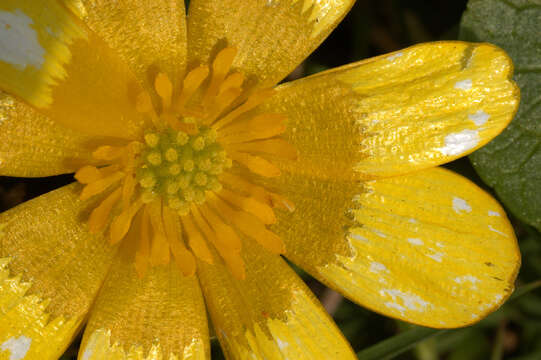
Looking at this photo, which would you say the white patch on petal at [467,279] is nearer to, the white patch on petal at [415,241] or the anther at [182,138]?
the white patch on petal at [415,241]

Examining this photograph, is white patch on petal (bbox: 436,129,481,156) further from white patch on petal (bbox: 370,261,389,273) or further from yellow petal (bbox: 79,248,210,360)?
yellow petal (bbox: 79,248,210,360)

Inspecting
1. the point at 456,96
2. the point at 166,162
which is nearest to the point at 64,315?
the point at 166,162

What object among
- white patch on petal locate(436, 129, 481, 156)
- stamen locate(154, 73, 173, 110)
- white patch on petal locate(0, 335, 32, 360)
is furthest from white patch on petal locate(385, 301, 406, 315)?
white patch on petal locate(0, 335, 32, 360)

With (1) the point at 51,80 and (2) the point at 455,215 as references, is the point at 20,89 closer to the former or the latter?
(1) the point at 51,80

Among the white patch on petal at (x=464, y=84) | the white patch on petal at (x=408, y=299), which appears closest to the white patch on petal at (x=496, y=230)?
the white patch on petal at (x=408, y=299)

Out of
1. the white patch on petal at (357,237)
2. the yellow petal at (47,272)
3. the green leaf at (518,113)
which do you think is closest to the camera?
the yellow petal at (47,272)

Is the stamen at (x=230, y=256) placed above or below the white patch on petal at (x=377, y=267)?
above
